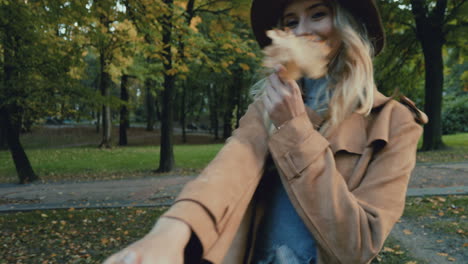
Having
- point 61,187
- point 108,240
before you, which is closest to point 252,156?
point 108,240

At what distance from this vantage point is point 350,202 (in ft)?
3.74

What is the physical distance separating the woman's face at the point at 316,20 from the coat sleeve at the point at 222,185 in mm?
396

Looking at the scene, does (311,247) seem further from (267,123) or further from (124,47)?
(124,47)

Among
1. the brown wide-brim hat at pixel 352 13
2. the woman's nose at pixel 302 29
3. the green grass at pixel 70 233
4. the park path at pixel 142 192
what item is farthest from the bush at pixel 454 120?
the woman's nose at pixel 302 29

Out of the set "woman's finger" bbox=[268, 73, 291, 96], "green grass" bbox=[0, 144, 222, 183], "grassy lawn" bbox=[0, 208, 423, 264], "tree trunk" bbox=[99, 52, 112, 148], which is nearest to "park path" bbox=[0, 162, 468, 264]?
"grassy lawn" bbox=[0, 208, 423, 264]

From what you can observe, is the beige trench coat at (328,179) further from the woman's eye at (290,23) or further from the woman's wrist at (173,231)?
the woman's eye at (290,23)

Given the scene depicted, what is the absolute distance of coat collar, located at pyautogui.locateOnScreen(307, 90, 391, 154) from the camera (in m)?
1.31

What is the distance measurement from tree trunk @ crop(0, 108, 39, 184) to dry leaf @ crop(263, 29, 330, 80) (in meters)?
11.0

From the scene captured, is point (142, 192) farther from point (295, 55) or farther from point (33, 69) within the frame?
point (295, 55)

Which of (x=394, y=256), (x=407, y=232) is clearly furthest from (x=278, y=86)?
A: (x=407, y=232)

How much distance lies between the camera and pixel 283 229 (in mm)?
1343

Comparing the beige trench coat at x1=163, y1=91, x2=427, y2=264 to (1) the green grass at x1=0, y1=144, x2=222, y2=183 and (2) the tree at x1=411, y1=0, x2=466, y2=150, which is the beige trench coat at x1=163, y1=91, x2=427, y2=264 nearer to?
(1) the green grass at x1=0, y1=144, x2=222, y2=183

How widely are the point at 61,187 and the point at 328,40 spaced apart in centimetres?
1069

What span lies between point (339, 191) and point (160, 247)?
61cm
